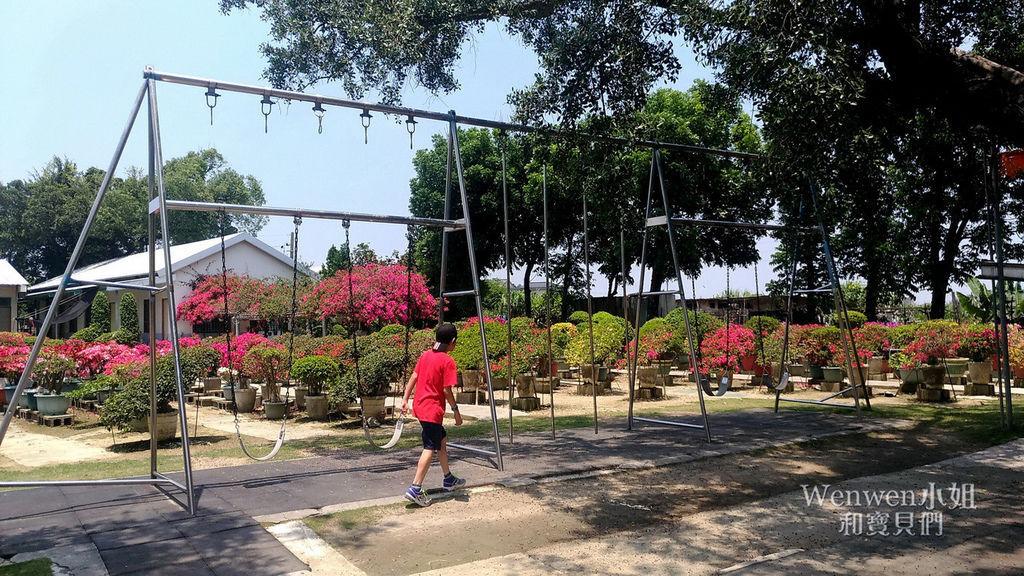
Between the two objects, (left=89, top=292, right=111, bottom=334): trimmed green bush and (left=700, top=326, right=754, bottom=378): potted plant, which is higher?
(left=89, top=292, right=111, bottom=334): trimmed green bush

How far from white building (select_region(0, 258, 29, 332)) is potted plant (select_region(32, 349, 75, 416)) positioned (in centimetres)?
1450

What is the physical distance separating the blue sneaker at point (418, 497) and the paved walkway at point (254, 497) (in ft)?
1.10

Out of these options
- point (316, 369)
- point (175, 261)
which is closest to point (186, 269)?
point (175, 261)

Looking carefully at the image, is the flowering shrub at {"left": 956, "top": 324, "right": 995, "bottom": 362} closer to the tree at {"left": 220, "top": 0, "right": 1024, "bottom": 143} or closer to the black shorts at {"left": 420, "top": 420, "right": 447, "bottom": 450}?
the tree at {"left": 220, "top": 0, "right": 1024, "bottom": 143}

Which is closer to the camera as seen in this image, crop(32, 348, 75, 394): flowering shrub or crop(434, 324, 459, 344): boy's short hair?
crop(434, 324, 459, 344): boy's short hair

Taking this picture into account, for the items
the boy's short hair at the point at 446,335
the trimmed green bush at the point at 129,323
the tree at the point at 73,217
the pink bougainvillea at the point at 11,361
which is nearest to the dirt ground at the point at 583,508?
the boy's short hair at the point at 446,335

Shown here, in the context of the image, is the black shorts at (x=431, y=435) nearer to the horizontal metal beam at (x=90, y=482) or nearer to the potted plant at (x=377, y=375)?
the horizontal metal beam at (x=90, y=482)

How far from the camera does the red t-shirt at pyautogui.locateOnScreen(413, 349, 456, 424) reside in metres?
5.96

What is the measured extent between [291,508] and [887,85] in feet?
23.1

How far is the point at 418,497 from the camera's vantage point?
18.7 ft

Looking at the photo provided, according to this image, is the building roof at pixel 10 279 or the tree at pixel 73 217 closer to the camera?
the building roof at pixel 10 279

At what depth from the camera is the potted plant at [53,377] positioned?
11539 mm

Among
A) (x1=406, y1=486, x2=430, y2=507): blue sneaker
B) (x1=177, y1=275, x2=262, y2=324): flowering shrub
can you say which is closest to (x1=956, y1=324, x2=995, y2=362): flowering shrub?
(x1=406, y1=486, x2=430, y2=507): blue sneaker

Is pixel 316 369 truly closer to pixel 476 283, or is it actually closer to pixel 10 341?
pixel 476 283
